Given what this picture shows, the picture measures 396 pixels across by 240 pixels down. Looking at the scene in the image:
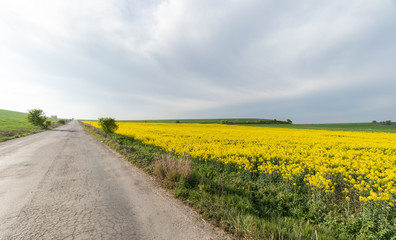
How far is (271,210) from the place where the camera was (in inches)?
150

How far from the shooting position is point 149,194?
4359mm

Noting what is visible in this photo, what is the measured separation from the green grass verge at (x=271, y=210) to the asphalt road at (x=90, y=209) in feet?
1.54

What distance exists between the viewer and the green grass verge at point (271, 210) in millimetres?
2773

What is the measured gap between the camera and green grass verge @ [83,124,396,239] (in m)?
2.77

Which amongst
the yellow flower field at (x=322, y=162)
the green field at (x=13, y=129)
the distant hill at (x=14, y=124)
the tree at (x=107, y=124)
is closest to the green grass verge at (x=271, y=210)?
the yellow flower field at (x=322, y=162)

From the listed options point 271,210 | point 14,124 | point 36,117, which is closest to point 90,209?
point 271,210

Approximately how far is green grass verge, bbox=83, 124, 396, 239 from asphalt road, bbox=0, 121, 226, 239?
47 centimetres

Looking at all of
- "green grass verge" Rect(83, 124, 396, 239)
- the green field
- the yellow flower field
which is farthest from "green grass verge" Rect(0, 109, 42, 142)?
"green grass verge" Rect(83, 124, 396, 239)

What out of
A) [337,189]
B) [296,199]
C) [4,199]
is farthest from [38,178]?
[337,189]

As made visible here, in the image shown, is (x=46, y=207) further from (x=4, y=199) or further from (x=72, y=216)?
(x=4, y=199)

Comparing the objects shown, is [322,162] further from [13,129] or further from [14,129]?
[14,129]

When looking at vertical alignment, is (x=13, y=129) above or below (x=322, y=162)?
below

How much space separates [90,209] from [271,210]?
4745 millimetres

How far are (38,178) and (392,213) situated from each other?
432 inches
